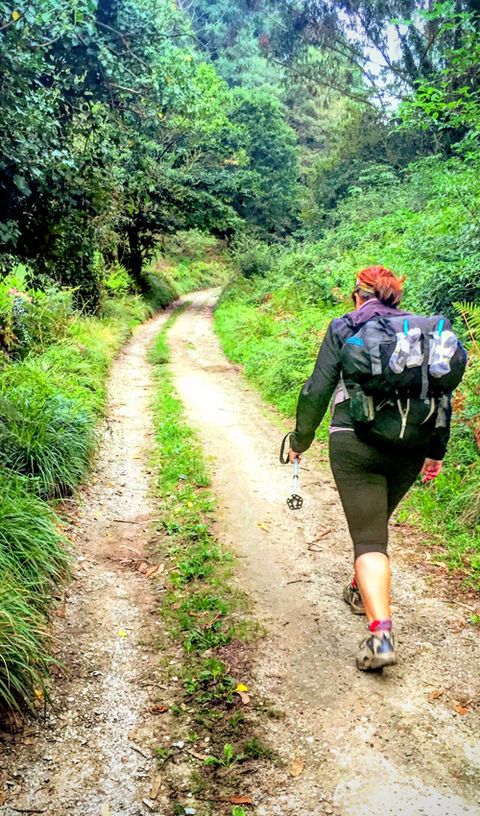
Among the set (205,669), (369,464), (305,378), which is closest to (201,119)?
(305,378)

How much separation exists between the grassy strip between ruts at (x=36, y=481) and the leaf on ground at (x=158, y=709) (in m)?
0.60

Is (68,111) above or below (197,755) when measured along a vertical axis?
above

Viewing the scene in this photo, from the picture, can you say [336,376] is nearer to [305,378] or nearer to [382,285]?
[382,285]

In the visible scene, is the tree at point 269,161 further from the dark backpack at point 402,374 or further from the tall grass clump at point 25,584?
the dark backpack at point 402,374

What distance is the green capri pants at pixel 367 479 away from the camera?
313 cm

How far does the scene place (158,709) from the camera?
3.05 m

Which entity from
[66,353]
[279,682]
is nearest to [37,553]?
[279,682]

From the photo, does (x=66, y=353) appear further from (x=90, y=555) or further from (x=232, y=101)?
(x=232, y=101)

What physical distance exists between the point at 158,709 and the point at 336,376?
204cm

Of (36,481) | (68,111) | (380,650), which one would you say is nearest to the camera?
(380,650)

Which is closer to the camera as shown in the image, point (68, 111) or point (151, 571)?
point (151, 571)

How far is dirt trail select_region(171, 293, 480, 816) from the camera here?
2445 mm

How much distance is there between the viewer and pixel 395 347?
2.79 metres

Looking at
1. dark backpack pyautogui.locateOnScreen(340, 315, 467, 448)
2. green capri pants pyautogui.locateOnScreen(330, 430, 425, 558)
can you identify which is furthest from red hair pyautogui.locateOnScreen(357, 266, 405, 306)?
green capri pants pyautogui.locateOnScreen(330, 430, 425, 558)
